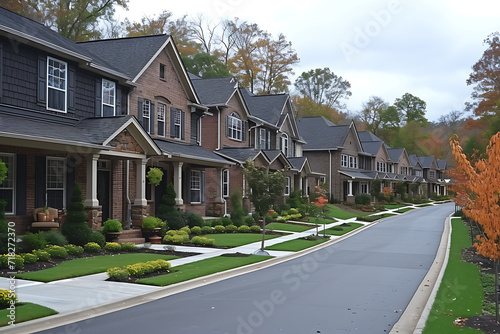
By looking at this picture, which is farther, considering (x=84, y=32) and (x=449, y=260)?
(x=84, y=32)

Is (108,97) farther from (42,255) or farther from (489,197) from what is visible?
(489,197)

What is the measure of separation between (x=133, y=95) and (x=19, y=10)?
722 inches

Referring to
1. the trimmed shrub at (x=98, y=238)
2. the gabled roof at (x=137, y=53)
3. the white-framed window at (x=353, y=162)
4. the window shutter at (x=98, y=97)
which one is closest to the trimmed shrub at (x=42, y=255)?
the trimmed shrub at (x=98, y=238)

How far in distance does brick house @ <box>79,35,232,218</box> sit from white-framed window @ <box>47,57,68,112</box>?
13.0 ft

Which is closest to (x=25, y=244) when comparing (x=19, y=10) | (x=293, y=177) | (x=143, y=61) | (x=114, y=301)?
(x=114, y=301)

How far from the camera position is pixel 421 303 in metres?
10.3

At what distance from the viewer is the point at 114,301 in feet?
32.2

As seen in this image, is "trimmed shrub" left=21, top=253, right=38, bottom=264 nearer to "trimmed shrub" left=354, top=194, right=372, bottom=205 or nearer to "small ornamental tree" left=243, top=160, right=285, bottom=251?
"small ornamental tree" left=243, top=160, right=285, bottom=251

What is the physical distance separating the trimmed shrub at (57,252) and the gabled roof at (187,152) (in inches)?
308

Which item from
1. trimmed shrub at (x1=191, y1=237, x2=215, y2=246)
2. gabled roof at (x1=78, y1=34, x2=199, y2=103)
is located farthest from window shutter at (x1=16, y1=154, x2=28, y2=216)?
gabled roof at (x1=78, y1=34, x2=199, y2=103)

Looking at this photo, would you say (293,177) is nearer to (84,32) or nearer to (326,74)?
(84,32)

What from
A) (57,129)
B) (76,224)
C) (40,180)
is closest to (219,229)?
(76,224)

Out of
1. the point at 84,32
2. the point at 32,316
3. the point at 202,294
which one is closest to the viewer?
the point at 32,316

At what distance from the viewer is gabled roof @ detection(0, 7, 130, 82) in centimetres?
1675
